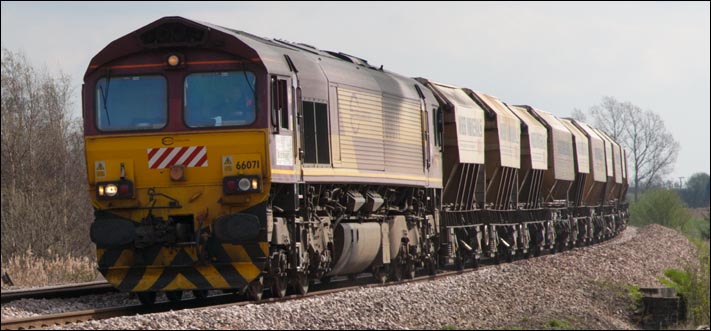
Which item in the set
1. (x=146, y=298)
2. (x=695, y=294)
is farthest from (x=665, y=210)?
(x=146, y=298)

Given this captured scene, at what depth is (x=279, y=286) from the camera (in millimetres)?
15391

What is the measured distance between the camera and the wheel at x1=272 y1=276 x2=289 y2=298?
15336 mm

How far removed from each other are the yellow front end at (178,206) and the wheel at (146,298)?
18.4 inches

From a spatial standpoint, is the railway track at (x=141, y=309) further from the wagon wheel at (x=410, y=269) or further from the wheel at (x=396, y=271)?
the wagon wheel at (x=410, y=269)

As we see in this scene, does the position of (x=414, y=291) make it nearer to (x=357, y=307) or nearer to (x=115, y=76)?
(x=357, y=307)

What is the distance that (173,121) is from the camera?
47.5 feet

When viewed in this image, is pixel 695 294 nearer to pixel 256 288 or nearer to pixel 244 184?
pixel 256 288

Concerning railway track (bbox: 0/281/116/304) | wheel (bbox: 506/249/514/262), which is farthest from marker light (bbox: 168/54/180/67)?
wheel (bbox: 506/249/514/262)

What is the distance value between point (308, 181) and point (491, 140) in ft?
35.1

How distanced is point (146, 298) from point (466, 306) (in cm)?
434

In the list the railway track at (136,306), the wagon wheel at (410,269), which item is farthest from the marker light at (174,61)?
the wagon wheel at (410,269)

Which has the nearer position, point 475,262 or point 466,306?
point 466,306

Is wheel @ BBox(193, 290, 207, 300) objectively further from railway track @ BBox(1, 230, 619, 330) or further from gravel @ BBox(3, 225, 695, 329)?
gravel @ BBox(3, 225, 695, 329)

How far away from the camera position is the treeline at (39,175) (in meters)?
31.3
